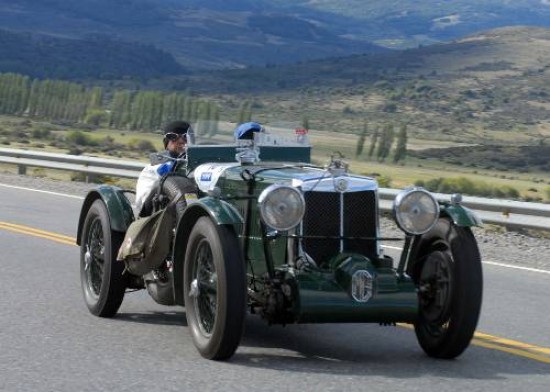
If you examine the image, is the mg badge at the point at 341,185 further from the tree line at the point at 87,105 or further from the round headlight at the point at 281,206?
the tree line at the point at 87,105

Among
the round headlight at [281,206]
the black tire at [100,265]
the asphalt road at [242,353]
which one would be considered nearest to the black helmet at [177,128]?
the black tire at [100,265]

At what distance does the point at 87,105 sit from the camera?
111000 mm

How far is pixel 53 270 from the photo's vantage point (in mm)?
12672

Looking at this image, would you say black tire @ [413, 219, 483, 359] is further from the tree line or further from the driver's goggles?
the tree line

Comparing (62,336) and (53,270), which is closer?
(62,336)

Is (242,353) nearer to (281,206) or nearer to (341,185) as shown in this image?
(281,206)

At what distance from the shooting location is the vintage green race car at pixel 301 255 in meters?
8.16

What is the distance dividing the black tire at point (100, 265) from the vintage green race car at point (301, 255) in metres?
0.35

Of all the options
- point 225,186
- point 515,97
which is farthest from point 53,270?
point 515,97

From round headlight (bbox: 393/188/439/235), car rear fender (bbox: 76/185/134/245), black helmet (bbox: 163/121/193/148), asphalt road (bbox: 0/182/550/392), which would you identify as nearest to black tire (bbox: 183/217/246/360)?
asphalt road (bbox: 0/182/550/392)

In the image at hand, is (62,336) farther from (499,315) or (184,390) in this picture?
(499,315)

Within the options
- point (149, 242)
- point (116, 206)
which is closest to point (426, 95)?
point (116, 206)

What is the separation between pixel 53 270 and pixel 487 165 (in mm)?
70681

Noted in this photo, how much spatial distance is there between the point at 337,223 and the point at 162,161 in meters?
1.94
